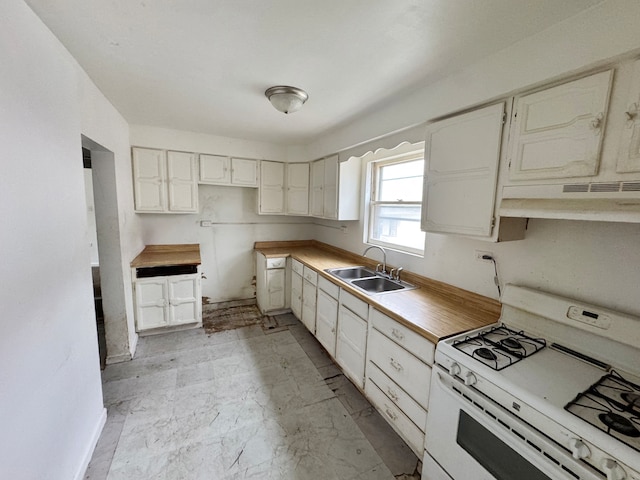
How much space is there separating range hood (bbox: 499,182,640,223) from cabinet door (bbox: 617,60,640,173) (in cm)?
7

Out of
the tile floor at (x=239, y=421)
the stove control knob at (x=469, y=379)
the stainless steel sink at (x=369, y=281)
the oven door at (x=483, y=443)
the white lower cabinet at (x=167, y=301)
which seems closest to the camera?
the oven door at (x=483, y=443)

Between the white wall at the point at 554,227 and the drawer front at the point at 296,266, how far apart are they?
1673mm

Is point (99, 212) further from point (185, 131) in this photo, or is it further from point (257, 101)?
point (257, 101)

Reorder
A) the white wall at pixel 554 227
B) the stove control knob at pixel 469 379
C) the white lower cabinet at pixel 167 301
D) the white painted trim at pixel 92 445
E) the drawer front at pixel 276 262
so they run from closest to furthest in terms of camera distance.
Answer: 1. the white wall at pixel 554 227
2. the stove control knob at pixel 469 379
3. the white painted trim at pixel 92 445
4. the white lower cabinet at pixel 167 301
5. the drawer front at pixel 276 262

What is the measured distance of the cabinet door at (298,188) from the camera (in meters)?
3.69

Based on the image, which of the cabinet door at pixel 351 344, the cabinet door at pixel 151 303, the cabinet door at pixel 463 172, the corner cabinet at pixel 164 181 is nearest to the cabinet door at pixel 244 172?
the corner cabinet at pixel 164 181

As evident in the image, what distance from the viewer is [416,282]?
2.26 m

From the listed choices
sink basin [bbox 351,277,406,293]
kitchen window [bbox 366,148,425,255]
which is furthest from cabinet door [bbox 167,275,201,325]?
kitchen window [bbox 366,148,425,255]

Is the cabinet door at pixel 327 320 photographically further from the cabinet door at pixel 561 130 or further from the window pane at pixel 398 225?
the cabinet door at pixel 561 130

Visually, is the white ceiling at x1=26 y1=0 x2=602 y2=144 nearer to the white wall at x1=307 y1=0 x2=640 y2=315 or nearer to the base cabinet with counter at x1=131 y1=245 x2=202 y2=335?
the white wall at x1=307 y1=0 x2=640 y2=315

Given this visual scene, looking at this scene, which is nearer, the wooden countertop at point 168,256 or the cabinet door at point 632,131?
the cabinet door at point 632,131

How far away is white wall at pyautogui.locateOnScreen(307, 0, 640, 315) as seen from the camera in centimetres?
105

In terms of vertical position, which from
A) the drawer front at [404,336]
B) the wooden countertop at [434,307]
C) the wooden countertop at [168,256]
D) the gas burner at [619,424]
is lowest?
the drawer front at [404,336]

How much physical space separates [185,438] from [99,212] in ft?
6.34
